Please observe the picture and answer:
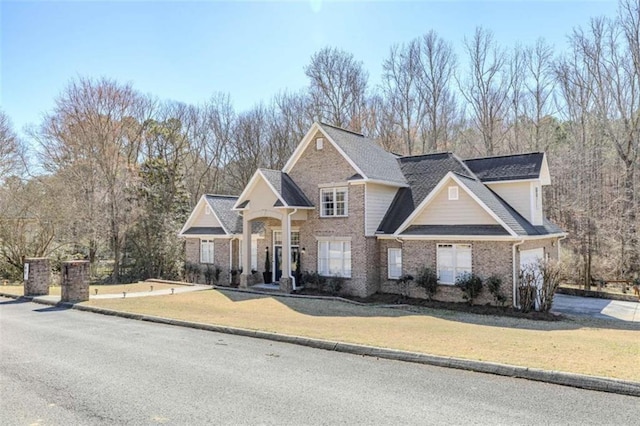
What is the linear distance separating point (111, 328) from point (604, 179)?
109 feet

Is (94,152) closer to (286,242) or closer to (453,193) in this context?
(286,242)

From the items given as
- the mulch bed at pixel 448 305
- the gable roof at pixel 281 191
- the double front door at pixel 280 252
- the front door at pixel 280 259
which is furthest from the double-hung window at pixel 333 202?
the mulch bed at pixel 448 305

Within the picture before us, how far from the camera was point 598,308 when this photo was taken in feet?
61.8

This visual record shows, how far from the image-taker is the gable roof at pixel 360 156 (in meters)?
21.5

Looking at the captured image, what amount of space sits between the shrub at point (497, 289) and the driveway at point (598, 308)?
280cm

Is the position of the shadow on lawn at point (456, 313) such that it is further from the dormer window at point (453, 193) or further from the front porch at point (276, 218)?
Result: the dormer window at point (453, 193)

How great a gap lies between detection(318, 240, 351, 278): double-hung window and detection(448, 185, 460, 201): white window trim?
5.45m

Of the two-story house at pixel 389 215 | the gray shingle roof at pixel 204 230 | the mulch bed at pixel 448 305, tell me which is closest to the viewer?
the mulch bed at pixel 448 305

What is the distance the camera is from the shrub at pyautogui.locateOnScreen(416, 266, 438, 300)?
1884 cm

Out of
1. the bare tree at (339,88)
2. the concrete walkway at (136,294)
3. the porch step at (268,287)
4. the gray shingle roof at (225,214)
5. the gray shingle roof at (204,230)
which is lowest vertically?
the porch step at (268,287)

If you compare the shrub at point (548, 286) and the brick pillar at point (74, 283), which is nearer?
the shrub at point (548, 286)

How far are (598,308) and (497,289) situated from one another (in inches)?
211

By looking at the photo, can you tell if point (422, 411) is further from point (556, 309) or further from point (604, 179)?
point (604, 179)

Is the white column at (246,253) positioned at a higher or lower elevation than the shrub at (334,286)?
higher
